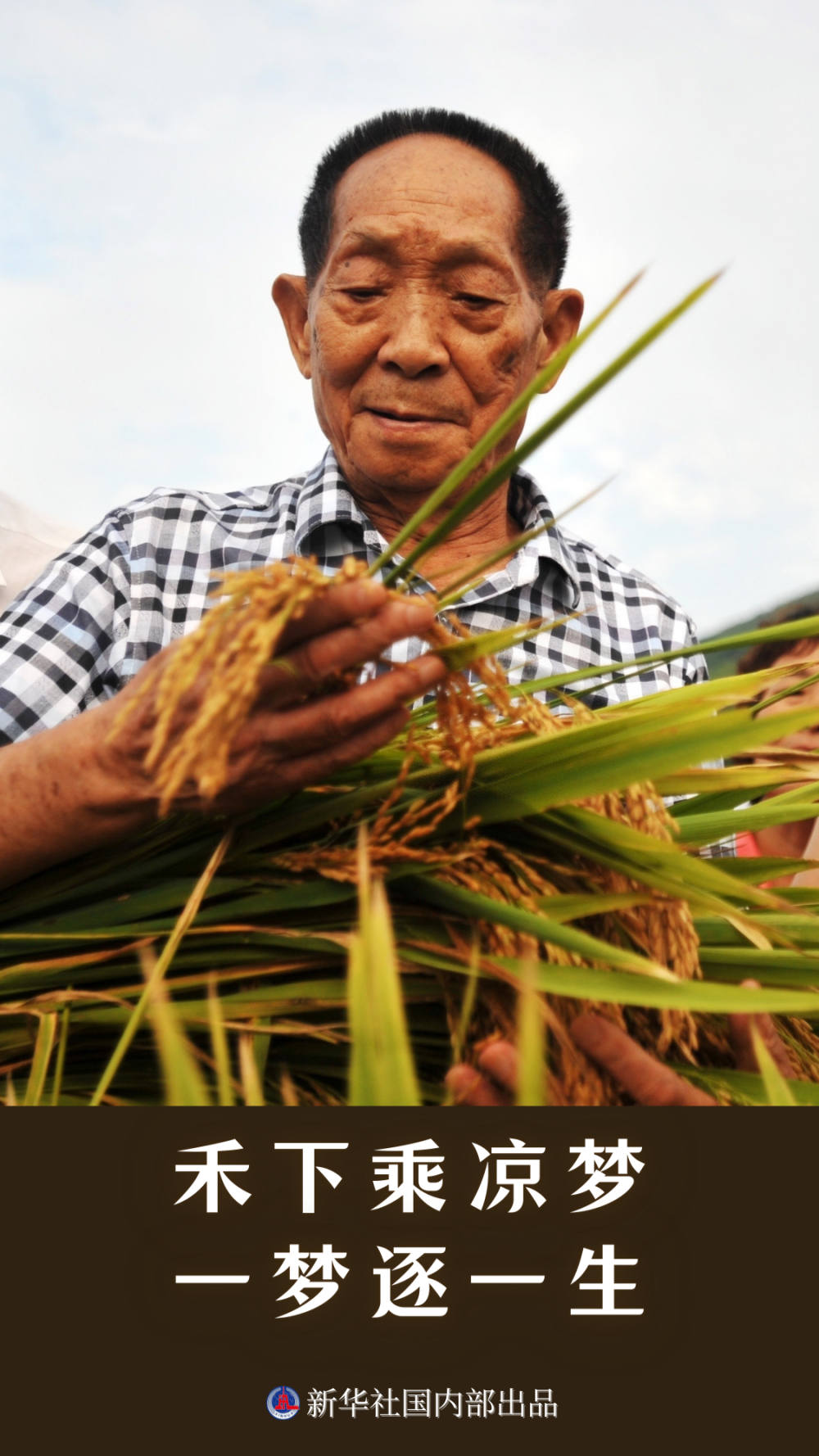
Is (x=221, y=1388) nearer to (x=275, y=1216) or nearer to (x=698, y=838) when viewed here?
(x=275, y=1216)

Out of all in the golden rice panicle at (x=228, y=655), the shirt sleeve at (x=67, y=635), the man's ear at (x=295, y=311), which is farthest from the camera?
the man's ear at (x=295, y=311)

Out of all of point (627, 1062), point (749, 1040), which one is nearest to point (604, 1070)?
point (627, 1062)

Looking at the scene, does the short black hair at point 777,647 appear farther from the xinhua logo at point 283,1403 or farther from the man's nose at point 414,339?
the xinhua logo at point 283,1403

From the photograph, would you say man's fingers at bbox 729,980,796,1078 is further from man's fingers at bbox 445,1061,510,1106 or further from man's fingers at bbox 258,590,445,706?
man's fingers at bbox 258,590,445,706

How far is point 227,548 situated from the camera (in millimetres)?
1621

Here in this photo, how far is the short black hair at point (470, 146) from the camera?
1.69 metres

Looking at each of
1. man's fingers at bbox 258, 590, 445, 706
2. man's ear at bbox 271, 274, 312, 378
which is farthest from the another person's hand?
man's ear at bbox 271, 274, 312, 378

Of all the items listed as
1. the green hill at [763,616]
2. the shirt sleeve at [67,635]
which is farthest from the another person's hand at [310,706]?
the green hill at [763,616]

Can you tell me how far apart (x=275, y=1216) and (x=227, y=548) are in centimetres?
111

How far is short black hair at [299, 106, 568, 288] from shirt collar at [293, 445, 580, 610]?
318 mm

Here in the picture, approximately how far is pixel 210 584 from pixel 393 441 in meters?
0.33

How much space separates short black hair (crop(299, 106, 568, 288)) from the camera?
66.4 inches

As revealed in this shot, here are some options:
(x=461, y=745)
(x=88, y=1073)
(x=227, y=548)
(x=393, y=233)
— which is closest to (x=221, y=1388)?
(x=88, y=1073)

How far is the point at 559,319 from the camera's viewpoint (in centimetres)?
184
